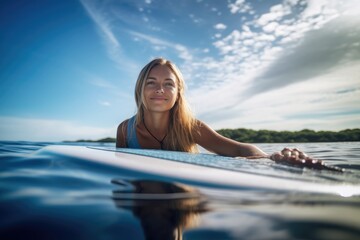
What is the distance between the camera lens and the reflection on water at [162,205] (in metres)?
0.66

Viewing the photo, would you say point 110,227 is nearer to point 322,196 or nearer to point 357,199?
point 322,196

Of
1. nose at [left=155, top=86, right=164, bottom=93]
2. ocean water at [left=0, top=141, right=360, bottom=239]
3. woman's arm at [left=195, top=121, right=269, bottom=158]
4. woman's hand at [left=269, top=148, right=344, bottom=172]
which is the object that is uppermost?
nose at [left=155, top=86, right=164, bottom=93]

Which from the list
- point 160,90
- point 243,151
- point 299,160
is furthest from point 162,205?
point 160,90

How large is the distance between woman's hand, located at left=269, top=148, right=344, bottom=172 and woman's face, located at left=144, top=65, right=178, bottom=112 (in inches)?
79.8

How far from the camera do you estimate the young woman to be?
3781 mm

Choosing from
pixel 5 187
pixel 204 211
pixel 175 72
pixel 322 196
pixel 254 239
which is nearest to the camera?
pixel 254 239

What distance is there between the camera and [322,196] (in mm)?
825

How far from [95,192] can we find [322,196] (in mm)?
805

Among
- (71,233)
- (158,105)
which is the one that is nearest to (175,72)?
(158,105)

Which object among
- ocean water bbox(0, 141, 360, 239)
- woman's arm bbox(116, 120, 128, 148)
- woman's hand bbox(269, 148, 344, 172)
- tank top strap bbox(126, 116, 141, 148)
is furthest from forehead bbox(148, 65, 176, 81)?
ocean water bbox(0, 141, 360, 239)

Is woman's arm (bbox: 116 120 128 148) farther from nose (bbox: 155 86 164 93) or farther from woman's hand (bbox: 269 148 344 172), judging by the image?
woman's hand (bbox: 269 148 344 172)

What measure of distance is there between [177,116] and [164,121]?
0.82ft

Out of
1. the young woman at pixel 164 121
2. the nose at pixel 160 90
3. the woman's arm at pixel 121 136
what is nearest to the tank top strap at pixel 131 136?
the young woman at pixel 164 121

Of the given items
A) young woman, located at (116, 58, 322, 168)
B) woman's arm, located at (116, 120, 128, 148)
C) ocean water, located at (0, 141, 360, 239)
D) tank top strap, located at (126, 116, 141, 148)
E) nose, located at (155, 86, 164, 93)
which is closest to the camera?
ocean water, located at (0, 141, 360, 239)
